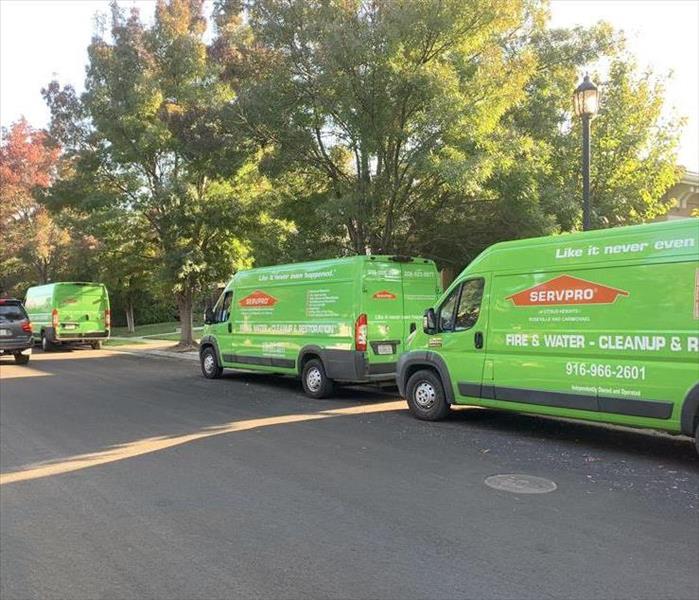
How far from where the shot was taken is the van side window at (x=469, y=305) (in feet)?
28.6

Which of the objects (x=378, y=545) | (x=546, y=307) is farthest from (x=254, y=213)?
(x=378, y=545)

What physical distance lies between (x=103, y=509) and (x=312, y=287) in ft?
22.9

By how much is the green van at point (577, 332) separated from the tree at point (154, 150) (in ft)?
41.5

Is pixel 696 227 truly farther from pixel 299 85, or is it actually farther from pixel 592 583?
pixel 299 85

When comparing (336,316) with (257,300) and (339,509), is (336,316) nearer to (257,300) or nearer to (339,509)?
(257,300)

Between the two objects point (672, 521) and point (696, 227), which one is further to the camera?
point (696, 227)

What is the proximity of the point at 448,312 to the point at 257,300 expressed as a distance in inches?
214

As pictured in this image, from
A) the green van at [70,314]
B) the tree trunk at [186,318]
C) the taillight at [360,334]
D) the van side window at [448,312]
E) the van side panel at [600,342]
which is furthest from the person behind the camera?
the green van at [70,314]

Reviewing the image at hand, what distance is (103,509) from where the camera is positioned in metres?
5.36

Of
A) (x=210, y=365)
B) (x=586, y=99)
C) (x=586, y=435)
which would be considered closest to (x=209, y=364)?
(x=210, y=365)

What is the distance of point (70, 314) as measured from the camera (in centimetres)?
2395

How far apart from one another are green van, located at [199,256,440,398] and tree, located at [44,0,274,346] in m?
7.90

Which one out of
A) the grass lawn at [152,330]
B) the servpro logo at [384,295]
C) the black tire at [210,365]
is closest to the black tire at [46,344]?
the grass lawn at [152,330]

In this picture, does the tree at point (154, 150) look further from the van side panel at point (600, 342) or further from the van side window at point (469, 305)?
the van side panel at point (600, 342)
